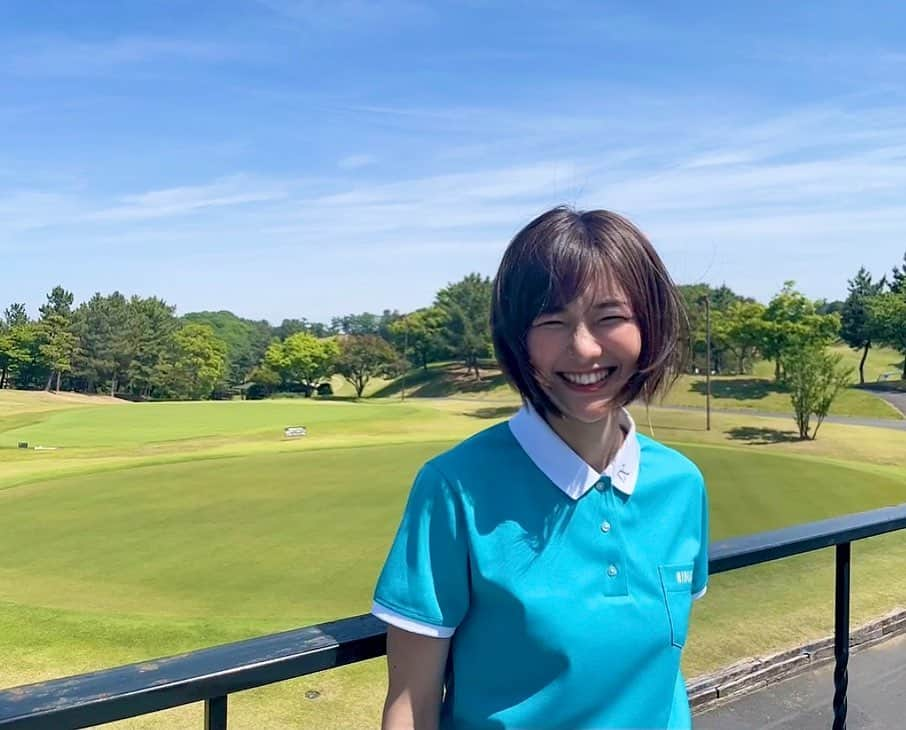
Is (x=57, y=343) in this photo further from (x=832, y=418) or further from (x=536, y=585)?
(x=536, y=585)

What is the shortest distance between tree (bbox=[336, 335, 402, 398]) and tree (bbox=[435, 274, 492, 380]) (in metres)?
4.32

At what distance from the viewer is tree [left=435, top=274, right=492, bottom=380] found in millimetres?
52688

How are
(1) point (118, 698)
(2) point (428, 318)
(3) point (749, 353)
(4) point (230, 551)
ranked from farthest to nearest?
(2) point (428, 318) < (3) point (749, 353) < (4) point (230, 551) < (1) point (118, 698)

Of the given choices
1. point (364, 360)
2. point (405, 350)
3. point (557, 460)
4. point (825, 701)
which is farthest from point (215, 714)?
point (405, 350)

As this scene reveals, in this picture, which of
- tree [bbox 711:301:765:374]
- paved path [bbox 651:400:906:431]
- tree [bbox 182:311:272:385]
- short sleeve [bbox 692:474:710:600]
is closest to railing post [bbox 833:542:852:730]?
short sleeve [bbox 692:474:710:600]

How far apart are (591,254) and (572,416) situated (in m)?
0.25

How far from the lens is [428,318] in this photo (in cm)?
5791

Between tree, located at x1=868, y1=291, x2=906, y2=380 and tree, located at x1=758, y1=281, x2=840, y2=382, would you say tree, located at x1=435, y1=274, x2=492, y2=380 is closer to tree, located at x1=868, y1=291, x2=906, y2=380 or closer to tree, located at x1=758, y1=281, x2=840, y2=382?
tree, located at x1=758, y1=281, x2=840, y2=382

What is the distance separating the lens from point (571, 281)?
48.6 inches

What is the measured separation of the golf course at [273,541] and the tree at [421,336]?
27.1 m

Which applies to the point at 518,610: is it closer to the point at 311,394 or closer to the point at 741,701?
the point at 741,701

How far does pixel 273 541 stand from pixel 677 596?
10.8 metres

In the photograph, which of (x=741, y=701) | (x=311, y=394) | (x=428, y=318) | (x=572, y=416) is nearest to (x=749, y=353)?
(x=428, y=318)

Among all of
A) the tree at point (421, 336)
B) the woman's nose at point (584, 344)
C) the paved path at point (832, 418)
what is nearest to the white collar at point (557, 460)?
the woman's nose at point (584, 344)
